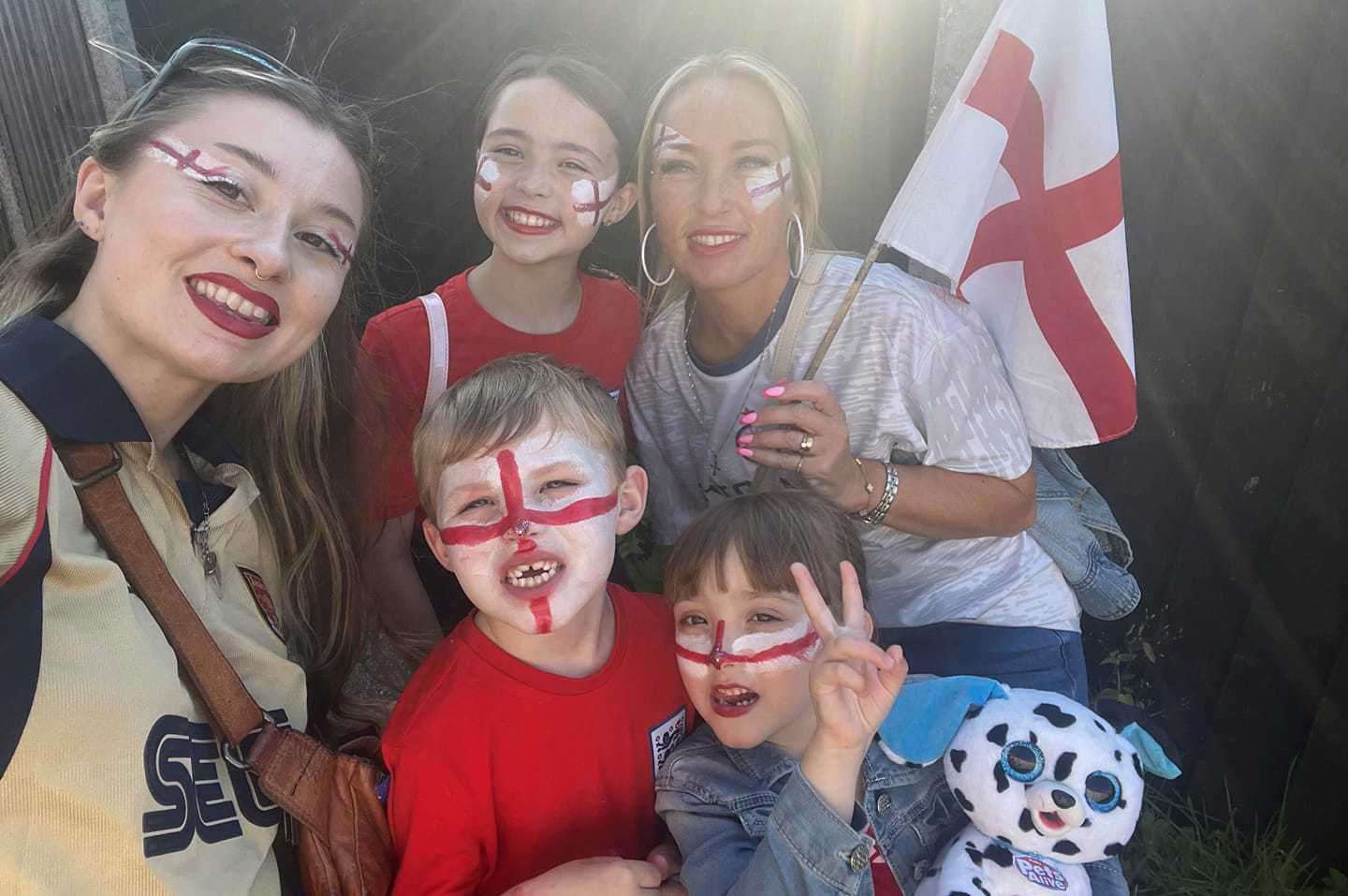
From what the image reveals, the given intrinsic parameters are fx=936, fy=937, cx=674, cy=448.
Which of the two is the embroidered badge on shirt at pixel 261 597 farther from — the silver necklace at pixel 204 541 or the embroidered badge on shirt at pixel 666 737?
the embroidered badge on shirt at pixel 666 737

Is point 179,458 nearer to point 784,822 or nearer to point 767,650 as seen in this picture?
point 767,650

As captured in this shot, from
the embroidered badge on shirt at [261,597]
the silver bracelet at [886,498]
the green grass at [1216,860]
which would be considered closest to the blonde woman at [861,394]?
the silver bracelet at [886,498]

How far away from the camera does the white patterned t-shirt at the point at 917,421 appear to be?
2400mm

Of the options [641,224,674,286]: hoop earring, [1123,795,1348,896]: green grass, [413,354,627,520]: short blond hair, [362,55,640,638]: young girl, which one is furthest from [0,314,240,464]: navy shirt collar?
[1123,795,1348,896]: green grass

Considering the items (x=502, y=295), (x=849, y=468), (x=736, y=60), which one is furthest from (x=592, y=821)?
(x=736, y=60)

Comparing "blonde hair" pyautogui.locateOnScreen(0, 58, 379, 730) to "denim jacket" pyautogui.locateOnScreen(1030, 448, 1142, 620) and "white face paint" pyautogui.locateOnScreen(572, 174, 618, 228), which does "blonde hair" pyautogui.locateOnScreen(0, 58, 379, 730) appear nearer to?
"white face paint" pyautogui.locateOnScreen(572, 174, 618, 228)

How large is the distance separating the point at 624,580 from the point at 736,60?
1821 millimetres

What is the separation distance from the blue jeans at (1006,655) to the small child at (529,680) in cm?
78

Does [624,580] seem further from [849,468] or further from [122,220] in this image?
[122,220]

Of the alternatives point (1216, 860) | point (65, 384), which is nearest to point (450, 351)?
point (65, 384)

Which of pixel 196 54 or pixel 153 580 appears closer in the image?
pixel 153 580

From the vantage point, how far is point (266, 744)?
1.71 meters

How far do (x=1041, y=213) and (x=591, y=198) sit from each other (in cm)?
124

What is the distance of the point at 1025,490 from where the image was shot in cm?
242
